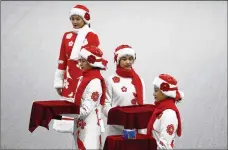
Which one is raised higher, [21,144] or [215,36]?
[215,36]

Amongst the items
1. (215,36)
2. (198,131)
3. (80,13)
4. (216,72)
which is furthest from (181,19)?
(80,13)

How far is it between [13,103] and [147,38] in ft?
9.59

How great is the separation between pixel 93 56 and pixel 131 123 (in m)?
0.64

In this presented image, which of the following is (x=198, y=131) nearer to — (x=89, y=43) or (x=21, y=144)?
(x=21, y=144)

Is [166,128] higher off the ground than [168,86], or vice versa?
[168,86]

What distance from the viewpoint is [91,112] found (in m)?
6.68

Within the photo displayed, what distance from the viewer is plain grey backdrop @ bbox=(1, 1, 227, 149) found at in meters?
10.0

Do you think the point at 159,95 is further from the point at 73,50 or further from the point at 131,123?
the point at 73,50

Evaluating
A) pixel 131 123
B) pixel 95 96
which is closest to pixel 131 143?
pixel 131 123

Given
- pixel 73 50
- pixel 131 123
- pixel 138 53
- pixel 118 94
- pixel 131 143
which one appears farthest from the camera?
pixel 138 53

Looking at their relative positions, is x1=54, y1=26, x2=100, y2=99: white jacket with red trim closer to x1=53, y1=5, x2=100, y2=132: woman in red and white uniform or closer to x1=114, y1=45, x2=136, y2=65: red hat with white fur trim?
x1=53, y1=5, x2=100, y2=132: woman in red and white uniform

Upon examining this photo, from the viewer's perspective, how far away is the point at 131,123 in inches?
253

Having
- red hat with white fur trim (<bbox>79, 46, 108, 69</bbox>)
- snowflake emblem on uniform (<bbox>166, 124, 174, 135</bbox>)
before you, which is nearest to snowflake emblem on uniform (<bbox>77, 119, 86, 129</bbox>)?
red hat with white fur trim (<bbox>79, 46, 108, 69</bbox>)

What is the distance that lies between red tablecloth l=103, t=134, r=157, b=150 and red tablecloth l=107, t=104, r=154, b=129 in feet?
1.38
